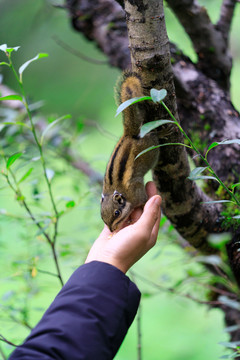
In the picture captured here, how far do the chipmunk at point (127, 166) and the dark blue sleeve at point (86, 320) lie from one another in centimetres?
42

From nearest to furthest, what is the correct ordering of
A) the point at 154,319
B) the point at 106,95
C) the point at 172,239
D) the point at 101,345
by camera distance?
the point at 101,345
the point at 172,239
the point at 154,319
the point at 106,95

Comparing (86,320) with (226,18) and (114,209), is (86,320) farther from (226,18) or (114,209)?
(226,18)

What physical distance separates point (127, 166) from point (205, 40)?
574mm

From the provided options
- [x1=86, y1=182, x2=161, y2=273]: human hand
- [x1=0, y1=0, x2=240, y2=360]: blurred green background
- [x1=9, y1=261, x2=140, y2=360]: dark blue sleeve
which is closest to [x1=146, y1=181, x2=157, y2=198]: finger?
[x1=86, y1=182, x2=161, y2=273]: human hand

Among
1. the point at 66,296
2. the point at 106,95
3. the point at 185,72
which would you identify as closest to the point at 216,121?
the point at 185,72

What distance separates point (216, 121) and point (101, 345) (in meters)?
0.85

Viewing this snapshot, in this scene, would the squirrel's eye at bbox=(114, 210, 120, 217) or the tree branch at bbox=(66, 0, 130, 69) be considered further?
the tree branch at bbox=(66, 0, 130, 69)

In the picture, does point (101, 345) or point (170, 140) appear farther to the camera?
point (170, 140)

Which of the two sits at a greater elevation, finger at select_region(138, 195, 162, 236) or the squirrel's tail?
the squirrel's tail

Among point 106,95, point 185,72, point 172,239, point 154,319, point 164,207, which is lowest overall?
point 154,319

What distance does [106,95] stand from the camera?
3.91 m

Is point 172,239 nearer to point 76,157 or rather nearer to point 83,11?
point 76,157

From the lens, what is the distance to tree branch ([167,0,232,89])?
1.34 m

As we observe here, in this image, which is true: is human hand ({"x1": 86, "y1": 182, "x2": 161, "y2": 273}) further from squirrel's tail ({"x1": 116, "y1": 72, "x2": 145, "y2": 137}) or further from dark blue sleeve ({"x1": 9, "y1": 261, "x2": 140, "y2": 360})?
squirrel's tail ({"x1": 116, "y1": 72, "x2": 145, "y2": 137})
